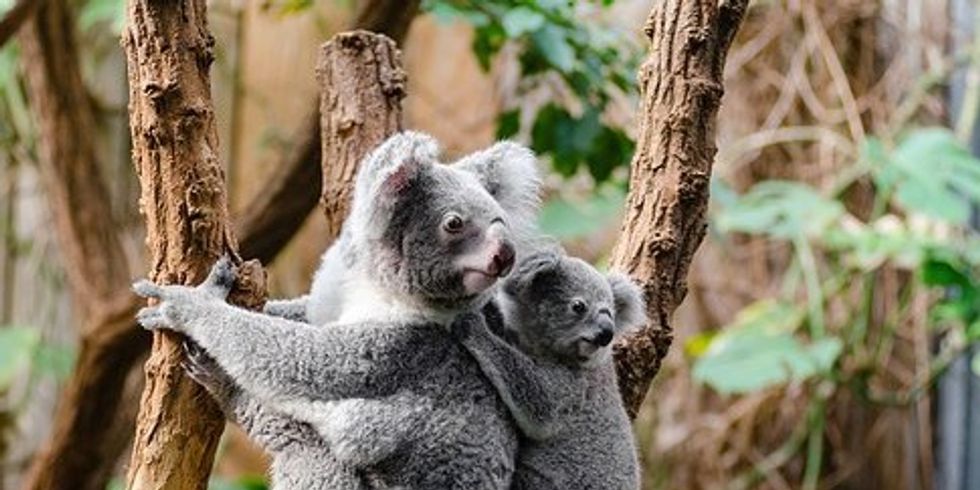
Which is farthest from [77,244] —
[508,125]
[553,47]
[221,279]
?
[221,279]

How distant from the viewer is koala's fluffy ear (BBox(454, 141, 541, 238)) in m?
2.68

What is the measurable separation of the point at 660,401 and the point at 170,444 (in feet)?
12.4

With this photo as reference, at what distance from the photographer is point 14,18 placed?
12.4 ft

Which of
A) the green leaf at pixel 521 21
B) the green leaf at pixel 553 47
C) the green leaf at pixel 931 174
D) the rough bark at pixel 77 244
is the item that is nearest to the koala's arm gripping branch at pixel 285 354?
the green leaf at pixel 521 21

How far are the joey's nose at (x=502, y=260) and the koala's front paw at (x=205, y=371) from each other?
47 centimetres

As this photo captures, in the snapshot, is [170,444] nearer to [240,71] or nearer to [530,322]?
[530,322]

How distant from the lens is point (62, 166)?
4.25 meters

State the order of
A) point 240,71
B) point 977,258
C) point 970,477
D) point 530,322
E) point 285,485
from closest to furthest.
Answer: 1. point 285,485
2. point 530,322
3. point 977,258
4. point 970,477
5. point 240,71

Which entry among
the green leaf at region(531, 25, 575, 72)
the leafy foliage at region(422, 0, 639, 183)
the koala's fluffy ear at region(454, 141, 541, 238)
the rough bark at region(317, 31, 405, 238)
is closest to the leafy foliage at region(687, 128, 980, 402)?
the leafy foliage at region(422, 0, 639, 183)

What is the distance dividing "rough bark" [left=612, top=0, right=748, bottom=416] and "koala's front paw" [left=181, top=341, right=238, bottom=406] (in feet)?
2.84

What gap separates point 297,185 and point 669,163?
1.26 m

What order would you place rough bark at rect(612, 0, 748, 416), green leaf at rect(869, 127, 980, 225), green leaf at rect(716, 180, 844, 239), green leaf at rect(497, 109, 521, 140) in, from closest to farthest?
rough bark at rect(612, 0, 748, 416) < green leaf at rect(497, 109, 521, 140) < green leaf at rect(869, 127, 980, 225) < green leaf at rect(716, 180, 844, 239)

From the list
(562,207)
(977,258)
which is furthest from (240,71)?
(977,258)

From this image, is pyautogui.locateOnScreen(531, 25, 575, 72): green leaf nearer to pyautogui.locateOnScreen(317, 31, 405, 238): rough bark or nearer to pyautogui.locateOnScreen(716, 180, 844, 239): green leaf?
pyautogui.locateOnScreen(317, 31, 405, 238): rough bark
